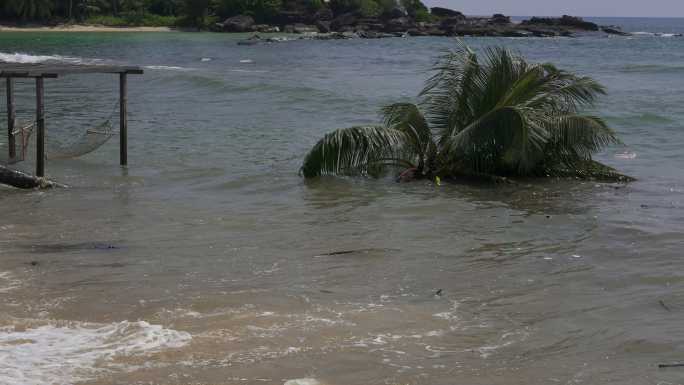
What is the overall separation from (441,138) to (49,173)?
21.5ft

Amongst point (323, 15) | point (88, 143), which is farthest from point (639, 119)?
point (323, 15)

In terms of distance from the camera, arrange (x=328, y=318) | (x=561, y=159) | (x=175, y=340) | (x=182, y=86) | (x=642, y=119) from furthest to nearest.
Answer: (x=182, y=86), (x=642, y=119), (x=561, y=159), (x=328, y=318), (x=175, y=340)

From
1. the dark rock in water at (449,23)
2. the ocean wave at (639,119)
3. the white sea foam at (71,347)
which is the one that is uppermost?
the dark rock in water at (449,23)

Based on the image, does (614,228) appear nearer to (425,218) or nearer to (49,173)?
(425,218)

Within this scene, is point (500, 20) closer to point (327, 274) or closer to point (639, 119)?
point (639, 119)

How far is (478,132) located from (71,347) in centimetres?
816

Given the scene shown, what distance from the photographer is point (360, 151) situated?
14.3m

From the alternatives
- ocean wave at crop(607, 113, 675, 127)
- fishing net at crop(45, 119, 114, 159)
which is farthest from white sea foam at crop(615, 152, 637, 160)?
fishing net at crop(45, 119, 114, 159)

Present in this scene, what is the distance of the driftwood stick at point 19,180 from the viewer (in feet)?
43.9

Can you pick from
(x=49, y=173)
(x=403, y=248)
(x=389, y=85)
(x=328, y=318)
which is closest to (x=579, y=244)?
(x=403, y=248)

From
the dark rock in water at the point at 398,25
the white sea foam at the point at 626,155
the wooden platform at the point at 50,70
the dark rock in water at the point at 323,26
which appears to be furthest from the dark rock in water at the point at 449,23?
the wooden platform at the point at 50,70

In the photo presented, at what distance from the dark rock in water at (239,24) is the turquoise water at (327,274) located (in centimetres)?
8257

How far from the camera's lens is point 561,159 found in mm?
14281

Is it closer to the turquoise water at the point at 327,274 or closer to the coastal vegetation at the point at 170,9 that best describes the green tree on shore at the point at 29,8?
the coastal vegetation at the point at 170,9
